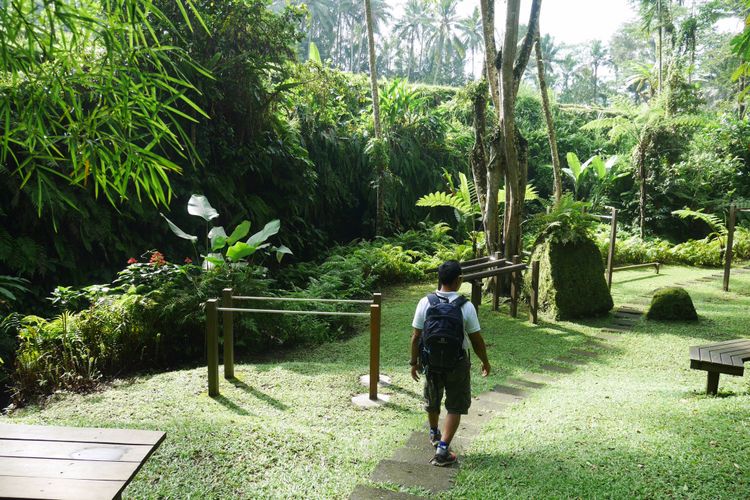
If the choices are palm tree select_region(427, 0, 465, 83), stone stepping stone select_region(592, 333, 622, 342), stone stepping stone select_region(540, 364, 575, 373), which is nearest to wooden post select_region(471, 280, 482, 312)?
stone stepping stone select_region(592, 333, 622, 342)

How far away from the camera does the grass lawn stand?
2.92 meters

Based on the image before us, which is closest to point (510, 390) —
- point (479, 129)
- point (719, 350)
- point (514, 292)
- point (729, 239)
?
point (719, 350)

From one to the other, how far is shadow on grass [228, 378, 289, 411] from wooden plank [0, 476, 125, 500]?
2319mm

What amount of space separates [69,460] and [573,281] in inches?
262

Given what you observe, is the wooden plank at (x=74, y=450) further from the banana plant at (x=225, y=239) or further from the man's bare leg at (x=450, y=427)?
the banana plant at (x=225, y=239)

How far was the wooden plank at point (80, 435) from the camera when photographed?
2.34m

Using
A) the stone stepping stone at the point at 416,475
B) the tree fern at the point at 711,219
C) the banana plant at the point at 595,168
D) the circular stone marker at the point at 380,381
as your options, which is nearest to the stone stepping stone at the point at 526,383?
the circular stone marker at the point at 380,381

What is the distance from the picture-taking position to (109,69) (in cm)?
261

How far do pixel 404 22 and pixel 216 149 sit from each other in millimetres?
41999

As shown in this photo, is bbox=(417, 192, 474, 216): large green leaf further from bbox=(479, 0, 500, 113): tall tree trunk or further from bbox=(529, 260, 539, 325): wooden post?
bbox=(529, 260, 539, 325): wooden post

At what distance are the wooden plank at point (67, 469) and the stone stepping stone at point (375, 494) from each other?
118 cm

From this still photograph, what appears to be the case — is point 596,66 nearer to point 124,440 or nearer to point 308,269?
point 308,269

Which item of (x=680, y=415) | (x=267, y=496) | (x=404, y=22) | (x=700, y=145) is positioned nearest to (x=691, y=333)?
(x=680, y=415)

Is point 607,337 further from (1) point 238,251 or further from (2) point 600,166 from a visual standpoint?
(2) point 600,166
